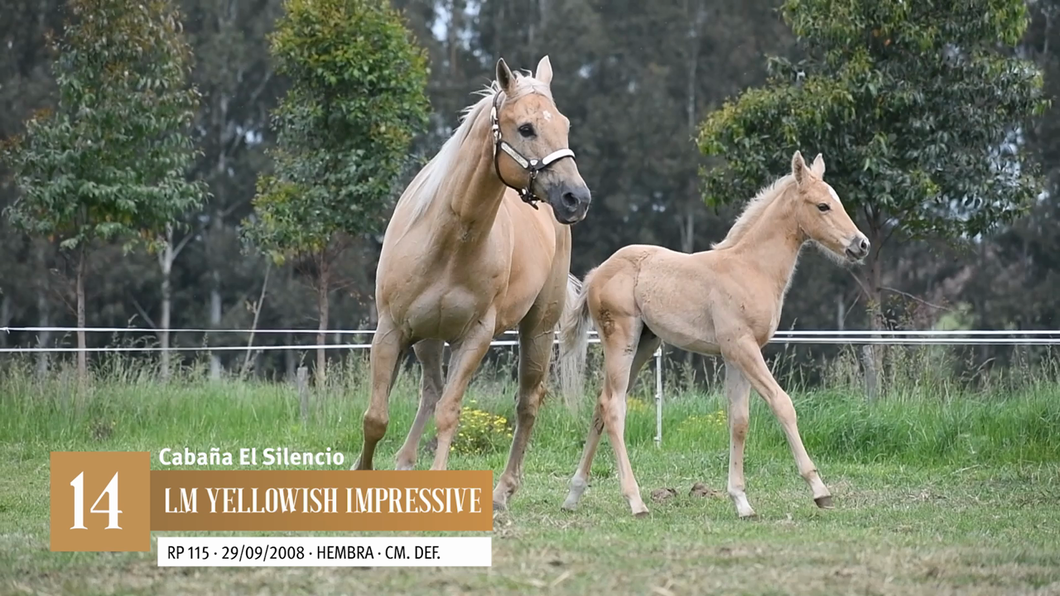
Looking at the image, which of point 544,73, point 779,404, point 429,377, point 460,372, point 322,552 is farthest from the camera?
point 429,377

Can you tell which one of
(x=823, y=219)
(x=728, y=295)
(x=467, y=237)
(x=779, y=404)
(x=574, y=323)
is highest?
(x=823, y=219)

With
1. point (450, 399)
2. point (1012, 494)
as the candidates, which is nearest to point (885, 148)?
point (1012, 494)

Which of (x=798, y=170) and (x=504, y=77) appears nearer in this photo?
(x=504, y=77)

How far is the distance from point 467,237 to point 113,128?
37.8 feet

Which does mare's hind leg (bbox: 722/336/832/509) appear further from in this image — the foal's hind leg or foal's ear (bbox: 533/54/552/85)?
foal's ear (bbox: 533/54/552/85)

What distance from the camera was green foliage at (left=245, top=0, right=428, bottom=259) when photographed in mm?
16203

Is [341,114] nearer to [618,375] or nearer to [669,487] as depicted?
[669,487]

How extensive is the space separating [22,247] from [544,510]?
28.2 m

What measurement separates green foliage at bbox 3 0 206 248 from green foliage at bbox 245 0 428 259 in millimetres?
1432

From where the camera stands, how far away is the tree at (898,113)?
15062 millimetres
